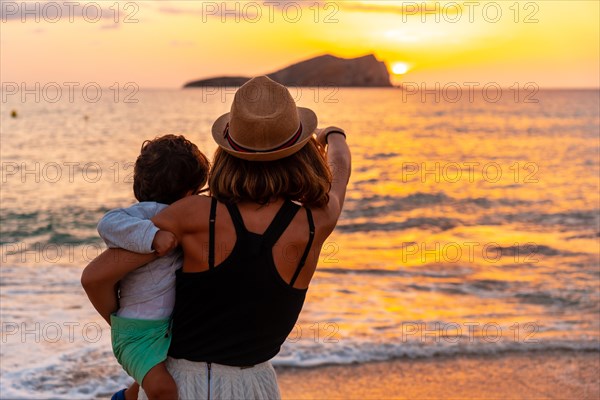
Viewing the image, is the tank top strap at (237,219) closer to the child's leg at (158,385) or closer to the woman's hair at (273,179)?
the woman's hair at (273,179)

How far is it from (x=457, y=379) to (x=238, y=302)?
4.24 metres

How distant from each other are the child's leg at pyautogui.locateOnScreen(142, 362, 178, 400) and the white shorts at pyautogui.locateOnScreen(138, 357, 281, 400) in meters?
0.03

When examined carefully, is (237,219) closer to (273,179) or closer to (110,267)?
(273,179)

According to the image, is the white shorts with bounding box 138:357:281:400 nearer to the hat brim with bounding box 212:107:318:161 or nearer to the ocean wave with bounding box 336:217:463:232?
the hat brim with bounding box 212:107:318:161

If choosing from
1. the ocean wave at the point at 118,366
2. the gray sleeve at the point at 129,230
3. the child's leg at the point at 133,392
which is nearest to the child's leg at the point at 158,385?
the child's leg at the point at 133,392

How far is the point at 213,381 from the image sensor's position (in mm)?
2104

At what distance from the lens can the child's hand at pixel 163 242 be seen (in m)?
1.94

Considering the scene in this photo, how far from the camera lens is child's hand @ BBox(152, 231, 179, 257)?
6.38ft

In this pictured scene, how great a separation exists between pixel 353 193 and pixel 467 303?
11.1 m

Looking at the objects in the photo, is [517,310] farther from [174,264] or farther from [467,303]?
[174,264]

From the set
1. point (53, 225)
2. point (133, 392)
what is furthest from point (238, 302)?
point (53, 225)

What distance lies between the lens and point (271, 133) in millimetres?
2084

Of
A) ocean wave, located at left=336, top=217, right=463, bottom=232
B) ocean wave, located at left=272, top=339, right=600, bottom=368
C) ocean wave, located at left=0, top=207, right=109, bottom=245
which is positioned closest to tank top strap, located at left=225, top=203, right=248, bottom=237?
ocean wave, located at left=272, top=339, right=600, bottom=368

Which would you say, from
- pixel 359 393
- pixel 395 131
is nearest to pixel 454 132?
pixel 395 131
